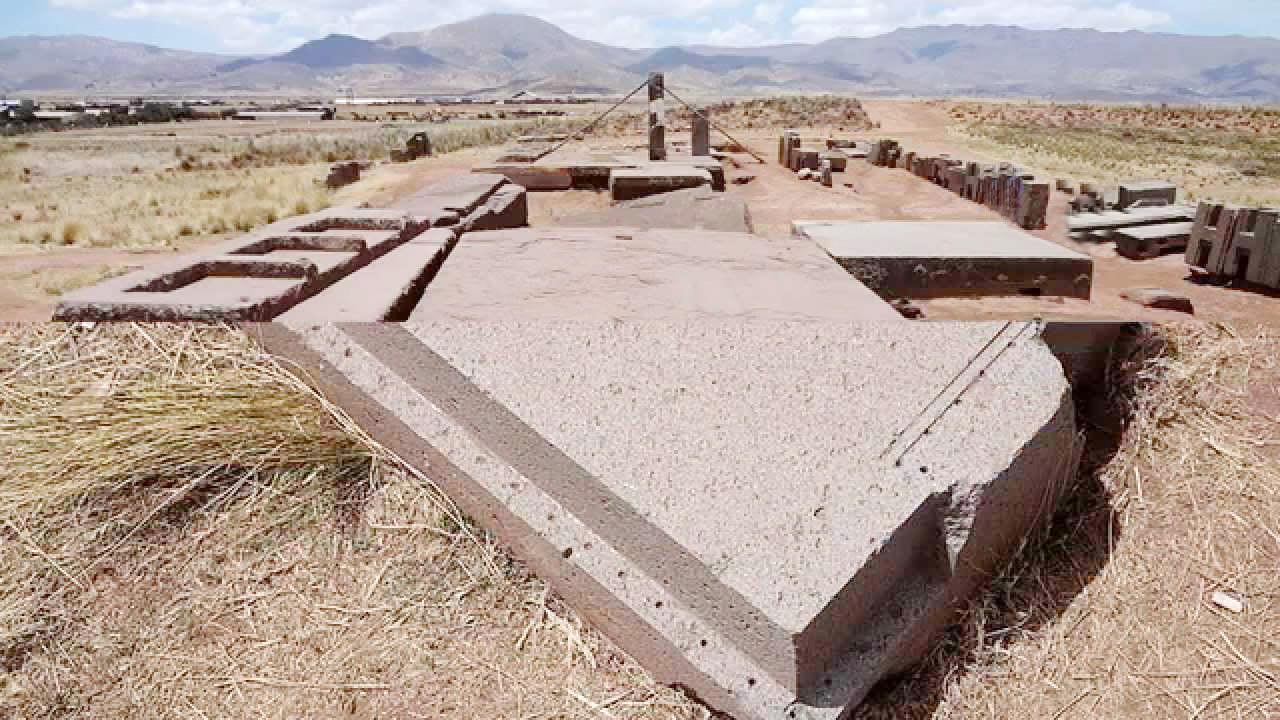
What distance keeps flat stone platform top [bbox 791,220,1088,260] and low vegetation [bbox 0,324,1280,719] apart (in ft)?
7.01

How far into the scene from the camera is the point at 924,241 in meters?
5.32

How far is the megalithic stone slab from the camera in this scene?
209 centimetres

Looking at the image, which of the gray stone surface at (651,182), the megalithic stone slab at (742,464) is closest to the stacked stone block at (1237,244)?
the gray stone surface at (651,182)

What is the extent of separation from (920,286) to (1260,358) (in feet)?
6.29

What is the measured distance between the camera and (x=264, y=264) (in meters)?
3.24

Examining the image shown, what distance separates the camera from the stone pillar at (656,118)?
1171 cm

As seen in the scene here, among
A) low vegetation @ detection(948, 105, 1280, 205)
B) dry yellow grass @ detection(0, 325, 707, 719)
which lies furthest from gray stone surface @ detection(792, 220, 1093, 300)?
low vegetation @ detection(948, 105, 1280, 205)

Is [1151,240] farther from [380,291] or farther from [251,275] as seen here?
[251,275]

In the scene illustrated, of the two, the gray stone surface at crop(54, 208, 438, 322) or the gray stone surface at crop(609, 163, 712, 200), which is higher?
the gray stone surface at crop(54, 208, 438, 322)

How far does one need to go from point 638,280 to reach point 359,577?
1688 millimetres

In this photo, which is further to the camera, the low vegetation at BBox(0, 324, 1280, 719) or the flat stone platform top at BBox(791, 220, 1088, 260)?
the flat stone platform top at BBox(791, 220, 1088, 260)

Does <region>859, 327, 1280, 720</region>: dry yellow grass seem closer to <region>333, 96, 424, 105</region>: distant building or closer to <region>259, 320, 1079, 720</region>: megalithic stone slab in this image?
<region>259, 320, 1079, 720</region>: megalithic stone slab

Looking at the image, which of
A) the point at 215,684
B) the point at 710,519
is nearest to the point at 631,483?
the point at 710,519

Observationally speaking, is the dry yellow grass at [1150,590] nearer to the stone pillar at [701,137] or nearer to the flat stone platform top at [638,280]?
the flat stone platform top at [638,280]
